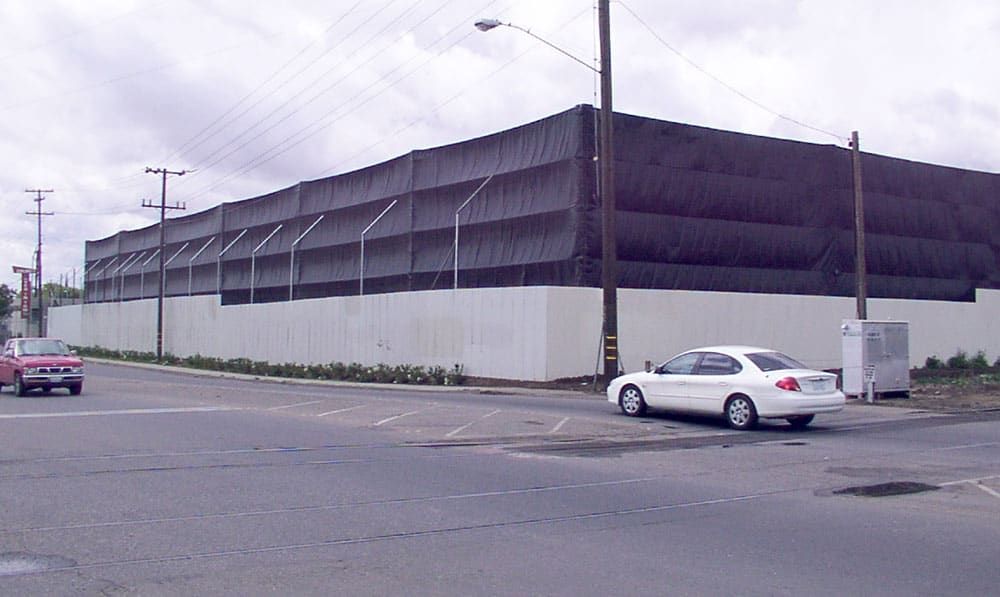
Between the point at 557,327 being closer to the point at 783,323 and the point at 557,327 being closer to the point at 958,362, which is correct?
the point at 783,323

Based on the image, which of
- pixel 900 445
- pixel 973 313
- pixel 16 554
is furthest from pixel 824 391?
pixel 973 313

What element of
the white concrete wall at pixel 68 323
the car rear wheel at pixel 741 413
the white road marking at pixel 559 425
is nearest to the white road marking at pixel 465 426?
the white road marking at pixel 559 425

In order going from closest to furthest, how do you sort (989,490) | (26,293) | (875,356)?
(989,490) < (875,356) < (26,293)

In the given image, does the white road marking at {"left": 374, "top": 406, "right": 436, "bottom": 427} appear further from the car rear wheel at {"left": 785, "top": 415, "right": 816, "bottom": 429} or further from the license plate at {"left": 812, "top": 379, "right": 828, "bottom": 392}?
the license plate at {"left": 812, "top": 379, "right": 828, "bottom": 392}

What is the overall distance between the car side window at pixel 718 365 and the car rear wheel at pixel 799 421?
1.33m

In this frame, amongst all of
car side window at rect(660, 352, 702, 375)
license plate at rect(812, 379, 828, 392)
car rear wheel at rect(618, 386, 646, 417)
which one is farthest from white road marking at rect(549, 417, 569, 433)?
license plate at rect(812, 379, 828, 392)

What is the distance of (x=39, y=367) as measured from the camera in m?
28.2

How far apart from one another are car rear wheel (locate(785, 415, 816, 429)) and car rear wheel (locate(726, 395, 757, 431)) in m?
0.77

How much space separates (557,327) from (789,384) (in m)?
16.6

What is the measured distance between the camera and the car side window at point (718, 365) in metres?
19.2

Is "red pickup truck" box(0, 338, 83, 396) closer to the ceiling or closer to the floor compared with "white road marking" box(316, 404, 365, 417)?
closer to the ceiling

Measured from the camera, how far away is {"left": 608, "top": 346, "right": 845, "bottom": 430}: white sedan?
60.6 feet

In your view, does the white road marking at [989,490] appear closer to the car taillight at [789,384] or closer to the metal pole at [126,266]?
the car taillight at [789,384]

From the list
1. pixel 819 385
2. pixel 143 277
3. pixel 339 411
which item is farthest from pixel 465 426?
pixel 143 277
